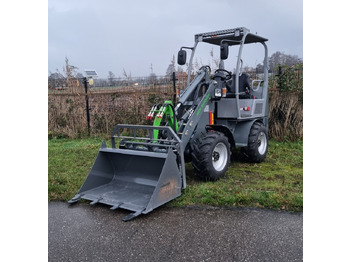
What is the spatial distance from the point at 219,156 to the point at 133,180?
1.54 metres

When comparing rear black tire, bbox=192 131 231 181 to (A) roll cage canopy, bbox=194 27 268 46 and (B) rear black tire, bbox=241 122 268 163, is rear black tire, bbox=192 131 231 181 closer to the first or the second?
(B) rear black tire, bbox=241 122 268 163

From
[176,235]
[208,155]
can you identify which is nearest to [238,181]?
[208,155]

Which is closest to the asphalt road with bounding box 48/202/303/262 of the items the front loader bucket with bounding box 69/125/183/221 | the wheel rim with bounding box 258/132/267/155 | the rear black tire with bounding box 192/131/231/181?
the front loader bucket with bounding box 69/125/183/221

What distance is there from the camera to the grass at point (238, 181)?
4.29 meters

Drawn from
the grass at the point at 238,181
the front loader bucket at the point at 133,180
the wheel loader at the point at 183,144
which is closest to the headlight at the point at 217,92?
the wheel loader at the point at 183,144

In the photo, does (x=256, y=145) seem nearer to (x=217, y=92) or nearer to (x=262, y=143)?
(x=262, y=143)

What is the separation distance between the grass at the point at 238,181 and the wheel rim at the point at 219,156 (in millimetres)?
237

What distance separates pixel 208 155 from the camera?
4.86m

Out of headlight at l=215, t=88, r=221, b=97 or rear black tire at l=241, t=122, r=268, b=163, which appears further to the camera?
rear black tire at l=241, t=122, r=268, b=163

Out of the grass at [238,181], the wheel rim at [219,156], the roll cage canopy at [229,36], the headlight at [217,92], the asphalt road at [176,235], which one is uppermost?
the roll cage canopy at [229,36]

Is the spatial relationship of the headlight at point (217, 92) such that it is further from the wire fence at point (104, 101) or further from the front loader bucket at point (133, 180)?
the wire fence at point (104, 101)

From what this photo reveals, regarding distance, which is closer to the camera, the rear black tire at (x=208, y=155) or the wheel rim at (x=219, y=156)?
the rear black tire at (x=208, y=155)

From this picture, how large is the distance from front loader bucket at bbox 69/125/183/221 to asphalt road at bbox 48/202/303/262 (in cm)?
16

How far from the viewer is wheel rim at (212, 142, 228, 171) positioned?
17.2 feet
